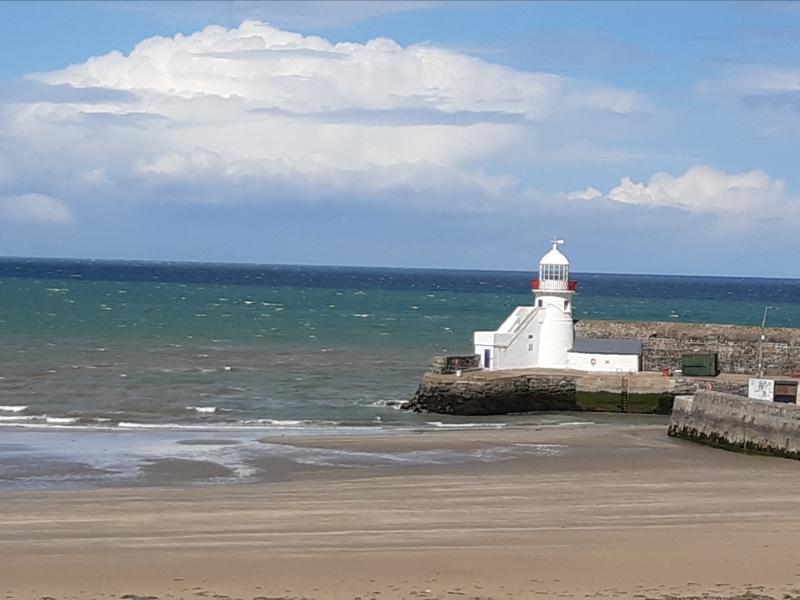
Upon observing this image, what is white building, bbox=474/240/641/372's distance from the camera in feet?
Answer: 142

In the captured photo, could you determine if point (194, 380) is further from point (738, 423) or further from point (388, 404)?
point (738, 423)

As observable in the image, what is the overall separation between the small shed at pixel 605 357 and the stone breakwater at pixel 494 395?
96.2 inches

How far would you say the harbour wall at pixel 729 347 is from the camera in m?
46.1

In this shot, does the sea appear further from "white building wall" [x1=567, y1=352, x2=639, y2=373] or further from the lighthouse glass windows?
the lighthouse glass windows

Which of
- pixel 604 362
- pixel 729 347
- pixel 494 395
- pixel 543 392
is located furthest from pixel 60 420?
pixel 729 347

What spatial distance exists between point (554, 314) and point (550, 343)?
1072mm

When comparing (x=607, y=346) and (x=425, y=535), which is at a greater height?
(x=607, y=346)

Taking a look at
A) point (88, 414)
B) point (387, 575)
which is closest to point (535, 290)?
point (88, 414)

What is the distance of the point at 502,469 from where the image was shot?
26750 mm

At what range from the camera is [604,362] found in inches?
1710

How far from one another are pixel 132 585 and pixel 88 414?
2278 centimetres

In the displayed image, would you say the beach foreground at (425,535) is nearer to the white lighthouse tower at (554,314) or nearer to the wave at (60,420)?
the wave at (60,420)

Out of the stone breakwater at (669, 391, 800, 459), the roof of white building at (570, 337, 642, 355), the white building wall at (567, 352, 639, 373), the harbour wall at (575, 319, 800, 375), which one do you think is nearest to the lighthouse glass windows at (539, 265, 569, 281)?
the roof of white building at (570, 337, 642, 355)

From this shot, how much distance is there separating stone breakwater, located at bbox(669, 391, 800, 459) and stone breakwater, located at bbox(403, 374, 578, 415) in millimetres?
7339
